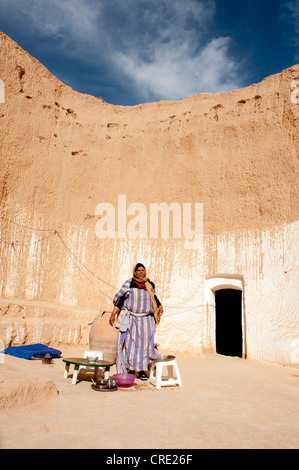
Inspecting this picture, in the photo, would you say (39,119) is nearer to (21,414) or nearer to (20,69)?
(20,69)

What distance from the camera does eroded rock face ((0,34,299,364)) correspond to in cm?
841

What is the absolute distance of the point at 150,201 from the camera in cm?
1068

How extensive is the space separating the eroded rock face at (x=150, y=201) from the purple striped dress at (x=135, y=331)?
3360 millimetres

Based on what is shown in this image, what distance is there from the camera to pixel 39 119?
11.2 meters

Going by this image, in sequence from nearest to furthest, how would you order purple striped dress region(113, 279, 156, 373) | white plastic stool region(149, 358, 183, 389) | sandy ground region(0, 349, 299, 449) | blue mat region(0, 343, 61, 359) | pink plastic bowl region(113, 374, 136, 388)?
1. sandy ground region(0, 349, 299, 449)
2. pink plastic bowl region(113, 374, 136, 388)
3. white plastic stool region(149, 358, 183, 389)
4. purple striped dress region(113, 279, 156, 373)
5. blue mat region(0, 343, 61, 359)

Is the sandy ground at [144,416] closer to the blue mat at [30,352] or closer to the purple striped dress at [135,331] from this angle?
the purple striped dress at [135,331]

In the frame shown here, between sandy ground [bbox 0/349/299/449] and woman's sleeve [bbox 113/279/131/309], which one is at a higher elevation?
woman's sleeve [bbox 113/279/131/309]

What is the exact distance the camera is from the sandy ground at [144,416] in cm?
251

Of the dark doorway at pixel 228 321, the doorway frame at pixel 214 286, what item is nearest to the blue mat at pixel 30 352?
the doorway frame at pixel 214 286

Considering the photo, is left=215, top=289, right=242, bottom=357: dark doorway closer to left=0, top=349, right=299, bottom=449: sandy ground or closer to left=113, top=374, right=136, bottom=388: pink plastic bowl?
left=0, top=349, right=299, bottom=449: sandy ground

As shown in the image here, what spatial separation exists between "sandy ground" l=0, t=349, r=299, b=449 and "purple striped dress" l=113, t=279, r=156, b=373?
1.51 ft

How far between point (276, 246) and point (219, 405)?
209 inches

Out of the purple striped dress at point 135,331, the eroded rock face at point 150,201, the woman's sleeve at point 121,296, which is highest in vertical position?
the eroded rock face at point 150,201

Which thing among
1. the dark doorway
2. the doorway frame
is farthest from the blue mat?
the dark doorway
